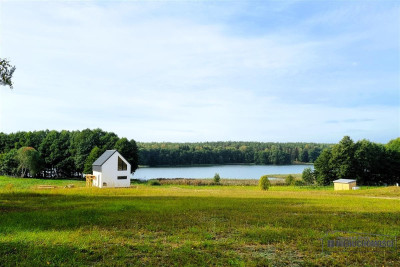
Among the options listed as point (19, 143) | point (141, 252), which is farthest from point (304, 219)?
point (19, 143)

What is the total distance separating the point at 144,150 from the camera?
5571 inches

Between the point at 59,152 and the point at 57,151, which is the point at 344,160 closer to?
the point at 59,152

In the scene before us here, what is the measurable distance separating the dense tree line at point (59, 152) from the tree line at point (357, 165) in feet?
144

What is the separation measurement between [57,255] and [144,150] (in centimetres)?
13496

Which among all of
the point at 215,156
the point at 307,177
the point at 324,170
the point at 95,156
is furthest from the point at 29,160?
the point at 215,156

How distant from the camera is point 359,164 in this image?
65.6 m

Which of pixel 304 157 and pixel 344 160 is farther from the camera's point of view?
pixel 304 157

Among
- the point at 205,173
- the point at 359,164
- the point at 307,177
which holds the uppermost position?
the point at 359,164

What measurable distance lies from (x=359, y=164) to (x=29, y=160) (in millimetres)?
74170

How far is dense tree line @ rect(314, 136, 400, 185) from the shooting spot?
215ft

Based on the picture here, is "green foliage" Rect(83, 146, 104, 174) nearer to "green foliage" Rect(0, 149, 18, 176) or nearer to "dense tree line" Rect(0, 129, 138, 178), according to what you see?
"dense tree line" Rect(0, 129, 138, 178)

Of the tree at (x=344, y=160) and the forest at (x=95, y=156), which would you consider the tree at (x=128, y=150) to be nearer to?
the forest at (x=95, y=156)

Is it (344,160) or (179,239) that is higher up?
(344,160)

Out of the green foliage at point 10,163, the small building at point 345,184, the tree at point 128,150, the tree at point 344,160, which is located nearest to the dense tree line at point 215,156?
the tree at point 128,150
